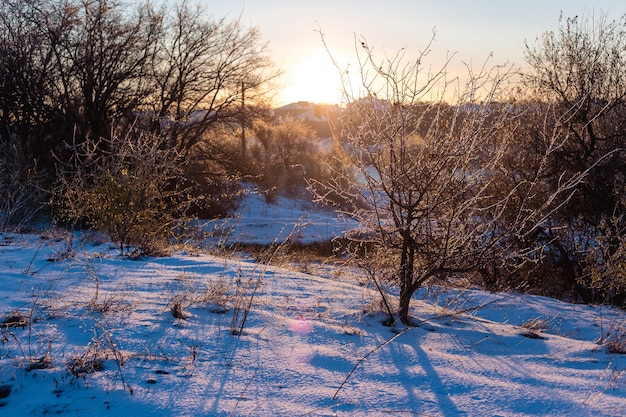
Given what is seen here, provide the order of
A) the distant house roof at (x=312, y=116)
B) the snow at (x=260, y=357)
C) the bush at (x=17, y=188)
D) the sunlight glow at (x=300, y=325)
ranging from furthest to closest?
the distant house roof at (x=312, y=116) → the bush at (x=17, y=188) → the sunlight glow at (x=300, y=325) → the snow at (x=260, y=357)

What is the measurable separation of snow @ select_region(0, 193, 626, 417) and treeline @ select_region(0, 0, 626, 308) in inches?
25.0

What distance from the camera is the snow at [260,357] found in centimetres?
196

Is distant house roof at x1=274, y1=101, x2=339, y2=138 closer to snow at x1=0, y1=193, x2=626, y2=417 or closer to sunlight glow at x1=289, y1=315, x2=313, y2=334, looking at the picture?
snow at x1=0, y1=193, x2=626, y2=417

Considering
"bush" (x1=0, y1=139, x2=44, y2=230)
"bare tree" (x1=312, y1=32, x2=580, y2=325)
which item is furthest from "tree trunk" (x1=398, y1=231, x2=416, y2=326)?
"bush" (x1=0, y1=139, x2=44, y2=230)

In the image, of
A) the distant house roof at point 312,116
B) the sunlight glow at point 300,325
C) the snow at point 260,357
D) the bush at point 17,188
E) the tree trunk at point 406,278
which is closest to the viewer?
the snow at point 260,357

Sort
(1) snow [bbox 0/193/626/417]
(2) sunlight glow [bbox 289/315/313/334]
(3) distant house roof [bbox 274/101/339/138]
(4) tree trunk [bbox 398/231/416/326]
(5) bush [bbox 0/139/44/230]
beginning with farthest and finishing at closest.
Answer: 1. (3) distant house roof [bbox 274/101/339/138]
2. (5) bush [bbox 0/139/44/230]
3. (4) tree trunk [bbox 398/231/416/326]
4. (2) sunlight glow [bbox 289/315/313/334]
5. (1) snow [bbox 0/193/626/417]

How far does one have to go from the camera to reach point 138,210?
6.05m

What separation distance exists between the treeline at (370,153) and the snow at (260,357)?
2.09 feet

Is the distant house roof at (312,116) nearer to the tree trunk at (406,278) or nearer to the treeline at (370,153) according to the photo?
the treeline at (370,153)

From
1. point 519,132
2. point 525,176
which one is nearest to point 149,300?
point 525,176

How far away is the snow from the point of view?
1.96 meters

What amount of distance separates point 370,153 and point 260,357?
1624mm

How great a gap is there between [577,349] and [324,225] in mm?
13520

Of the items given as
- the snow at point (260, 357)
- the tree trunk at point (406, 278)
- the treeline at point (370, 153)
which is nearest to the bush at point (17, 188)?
the treeline at point (370, 153)
